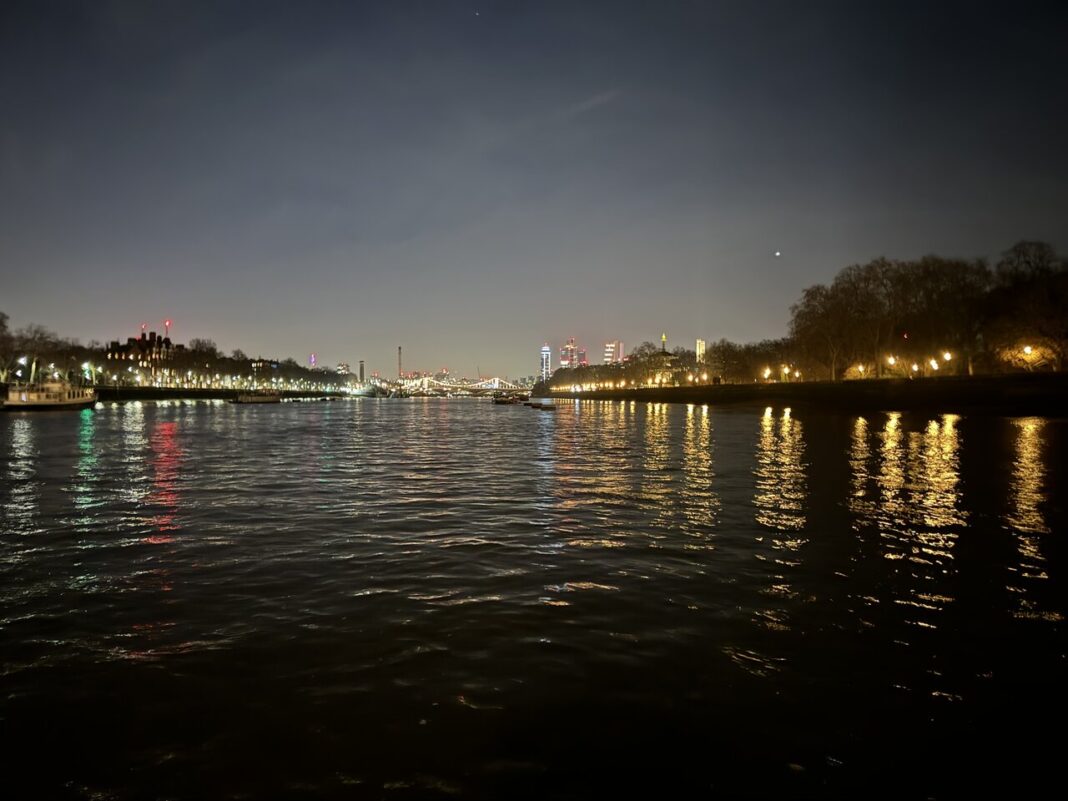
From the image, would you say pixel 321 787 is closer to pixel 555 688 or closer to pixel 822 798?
pixel 555 688

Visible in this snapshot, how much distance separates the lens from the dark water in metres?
4.66

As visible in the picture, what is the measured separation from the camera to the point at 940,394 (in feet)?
223

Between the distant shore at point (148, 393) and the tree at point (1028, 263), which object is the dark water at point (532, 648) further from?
the distant shore at point (148, 393)

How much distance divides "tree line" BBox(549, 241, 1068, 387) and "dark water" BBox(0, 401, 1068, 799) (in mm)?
70249

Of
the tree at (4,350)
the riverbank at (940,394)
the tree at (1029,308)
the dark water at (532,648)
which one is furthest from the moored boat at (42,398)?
the tree at (1029,308)

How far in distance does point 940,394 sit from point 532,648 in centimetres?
7535

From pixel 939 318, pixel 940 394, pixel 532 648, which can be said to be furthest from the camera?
pixel 939 318

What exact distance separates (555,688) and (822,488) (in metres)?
14.8

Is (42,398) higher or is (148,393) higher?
(148,393)

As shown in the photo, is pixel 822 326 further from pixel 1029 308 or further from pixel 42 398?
pixel 42 398

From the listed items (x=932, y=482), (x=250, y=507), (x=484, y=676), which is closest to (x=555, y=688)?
(x=484, y=676)

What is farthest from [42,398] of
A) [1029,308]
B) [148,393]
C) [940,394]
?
[1029,308]

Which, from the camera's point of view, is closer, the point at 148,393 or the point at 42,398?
the point at 42,398

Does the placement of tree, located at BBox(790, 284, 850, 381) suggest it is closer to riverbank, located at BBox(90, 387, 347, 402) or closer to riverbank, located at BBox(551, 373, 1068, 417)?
riverbank, located at BBox(551, 373, 1068, 417)
